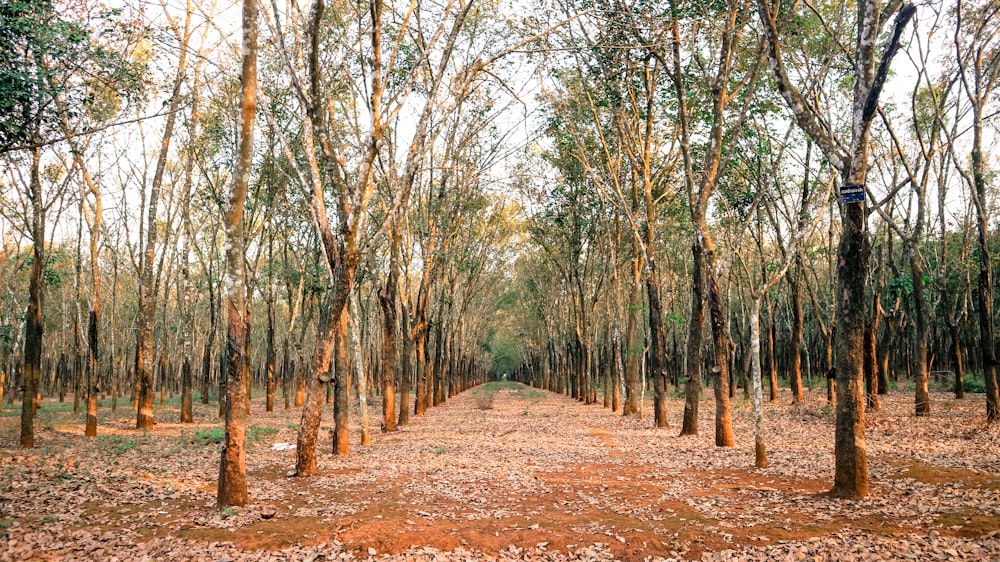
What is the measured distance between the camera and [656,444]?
14.5 meters

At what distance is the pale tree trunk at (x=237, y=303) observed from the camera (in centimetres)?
757

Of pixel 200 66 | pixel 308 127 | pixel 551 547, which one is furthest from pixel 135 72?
pixel 551 547

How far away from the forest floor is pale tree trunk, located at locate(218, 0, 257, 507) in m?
0.46

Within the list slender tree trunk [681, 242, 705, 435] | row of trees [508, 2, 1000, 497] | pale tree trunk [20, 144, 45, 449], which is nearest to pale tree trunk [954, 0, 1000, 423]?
row of trees [508, 2, 1000, 497]

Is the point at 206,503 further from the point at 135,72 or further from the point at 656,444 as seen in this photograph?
the point at 656,444

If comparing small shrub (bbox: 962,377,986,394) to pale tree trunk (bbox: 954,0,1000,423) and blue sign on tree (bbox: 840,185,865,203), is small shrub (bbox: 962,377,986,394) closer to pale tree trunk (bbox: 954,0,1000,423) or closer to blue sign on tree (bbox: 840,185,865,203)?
pale tree trunk (bbox: 954,0,1000,423)

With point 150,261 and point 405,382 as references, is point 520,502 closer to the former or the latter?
point 405,382

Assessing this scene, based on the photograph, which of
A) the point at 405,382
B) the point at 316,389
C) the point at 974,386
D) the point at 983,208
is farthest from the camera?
the point at 974,386

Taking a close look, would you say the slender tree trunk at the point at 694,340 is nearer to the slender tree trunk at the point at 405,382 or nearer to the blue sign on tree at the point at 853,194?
the blue sign on tree at the point at 853,194

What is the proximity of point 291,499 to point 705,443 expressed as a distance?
992 cm

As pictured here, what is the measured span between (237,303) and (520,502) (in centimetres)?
498

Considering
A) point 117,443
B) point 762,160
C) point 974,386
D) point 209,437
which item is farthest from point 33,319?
point 974,386

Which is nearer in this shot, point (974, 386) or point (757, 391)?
point (757, 391)

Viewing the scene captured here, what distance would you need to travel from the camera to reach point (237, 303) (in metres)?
7.63
